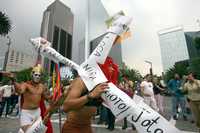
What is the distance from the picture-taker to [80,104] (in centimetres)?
198

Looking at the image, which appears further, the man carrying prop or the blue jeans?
the blue jeans

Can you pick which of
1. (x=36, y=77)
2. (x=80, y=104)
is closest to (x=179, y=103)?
(x=36, y=77)

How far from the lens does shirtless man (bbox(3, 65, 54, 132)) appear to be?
4500 mm

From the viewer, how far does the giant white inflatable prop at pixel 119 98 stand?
6.02 ft

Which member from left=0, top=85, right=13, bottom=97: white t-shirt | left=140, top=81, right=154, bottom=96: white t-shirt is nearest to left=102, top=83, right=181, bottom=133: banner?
left=140, top=81, right=154, bottom=96: white t-shirt

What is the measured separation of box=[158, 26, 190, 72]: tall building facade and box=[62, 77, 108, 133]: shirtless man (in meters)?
68.1

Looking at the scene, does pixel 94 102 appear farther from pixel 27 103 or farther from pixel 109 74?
pixel 27 103

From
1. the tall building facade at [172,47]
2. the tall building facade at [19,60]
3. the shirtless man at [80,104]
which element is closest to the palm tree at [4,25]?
the shirtless man at [80,104]

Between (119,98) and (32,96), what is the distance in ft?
10.0

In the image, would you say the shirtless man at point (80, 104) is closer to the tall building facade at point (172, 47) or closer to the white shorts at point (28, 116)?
the white shorts at point (28, 116)

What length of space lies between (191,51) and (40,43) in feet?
256

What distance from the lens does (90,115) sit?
8.23 feet

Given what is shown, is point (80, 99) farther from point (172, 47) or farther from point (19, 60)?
point (19, 60)

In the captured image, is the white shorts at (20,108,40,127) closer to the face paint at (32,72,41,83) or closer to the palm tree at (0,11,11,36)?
the face paint at (32,72,41,83)
